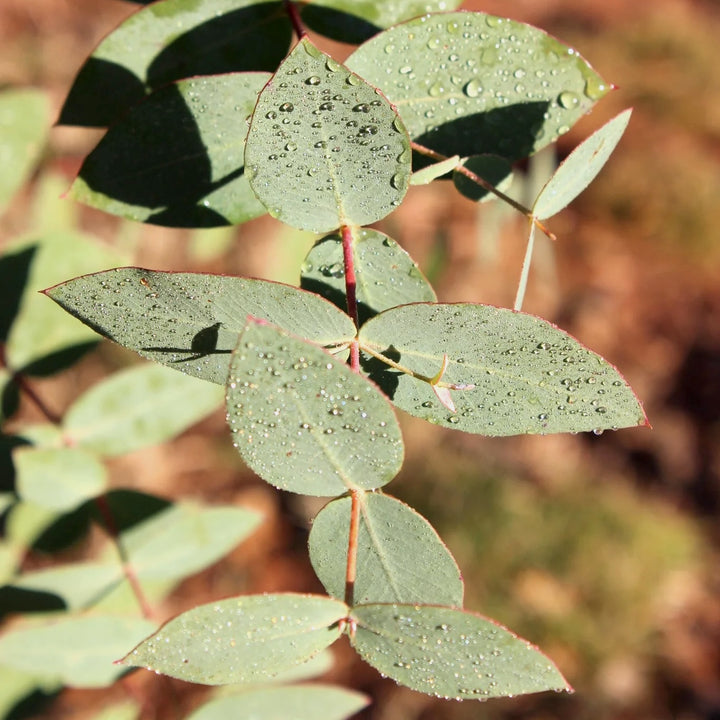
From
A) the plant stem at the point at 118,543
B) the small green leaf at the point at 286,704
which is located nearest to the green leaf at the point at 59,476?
the plant stem at the point at 118,543

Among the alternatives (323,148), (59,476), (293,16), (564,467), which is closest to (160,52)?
A: (293,16)

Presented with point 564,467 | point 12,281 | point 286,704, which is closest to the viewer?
point 286,704

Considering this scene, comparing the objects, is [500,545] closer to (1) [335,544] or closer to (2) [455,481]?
(2) [455,481]

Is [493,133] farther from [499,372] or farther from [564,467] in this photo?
[564,467]

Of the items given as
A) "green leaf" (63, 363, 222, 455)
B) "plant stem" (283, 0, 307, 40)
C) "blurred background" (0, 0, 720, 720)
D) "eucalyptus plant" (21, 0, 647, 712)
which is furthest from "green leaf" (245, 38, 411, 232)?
"blurred background" (0, 0, 720, 720)

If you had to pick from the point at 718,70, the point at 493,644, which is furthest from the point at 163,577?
the point at 718,70
